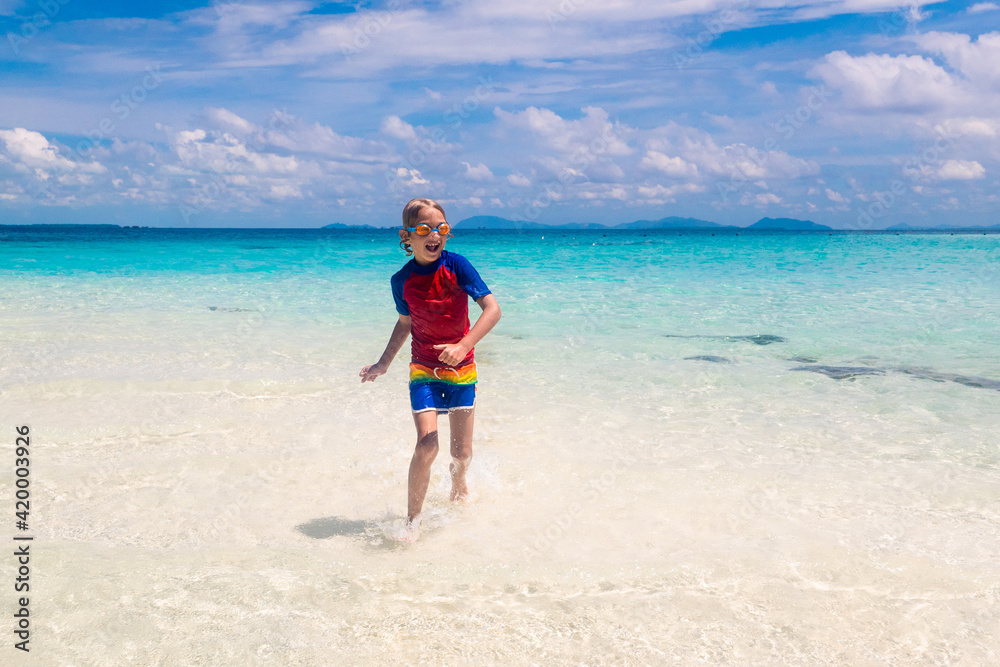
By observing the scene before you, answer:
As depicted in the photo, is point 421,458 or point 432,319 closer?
point 421,458

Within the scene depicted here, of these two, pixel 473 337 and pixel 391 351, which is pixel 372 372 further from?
pixel 473 337

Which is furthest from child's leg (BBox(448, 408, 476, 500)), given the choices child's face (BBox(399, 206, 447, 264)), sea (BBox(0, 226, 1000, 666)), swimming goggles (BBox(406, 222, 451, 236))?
swimming goggles (BBox(406, 222, 451, 236))

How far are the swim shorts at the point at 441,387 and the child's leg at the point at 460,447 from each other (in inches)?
3.7

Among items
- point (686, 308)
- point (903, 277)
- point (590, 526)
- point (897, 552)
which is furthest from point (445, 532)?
point (903, 277)

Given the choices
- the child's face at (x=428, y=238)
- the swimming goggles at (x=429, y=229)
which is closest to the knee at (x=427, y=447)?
the child's face at (x=428, y=238)

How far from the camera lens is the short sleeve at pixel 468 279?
385 centimetres

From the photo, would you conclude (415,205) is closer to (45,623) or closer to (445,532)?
(445,532)

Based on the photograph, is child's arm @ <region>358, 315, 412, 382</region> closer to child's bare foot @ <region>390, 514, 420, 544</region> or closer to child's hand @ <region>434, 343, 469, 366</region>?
child's hand @ <region>434, 343, 469, 366</region>

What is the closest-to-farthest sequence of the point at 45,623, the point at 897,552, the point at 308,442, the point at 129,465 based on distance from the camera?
1. the point at 45,623
2. the point at 897,552
3. the point at 129,465
4. the point at 308,442

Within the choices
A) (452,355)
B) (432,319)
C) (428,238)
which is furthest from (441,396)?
(428,238)

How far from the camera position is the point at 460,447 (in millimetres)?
4273

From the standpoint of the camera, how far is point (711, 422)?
624 centimetres

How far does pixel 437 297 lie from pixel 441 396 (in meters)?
0.59

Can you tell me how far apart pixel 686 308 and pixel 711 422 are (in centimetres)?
877
